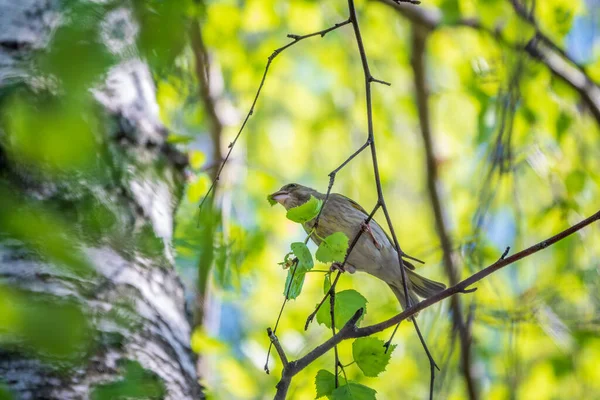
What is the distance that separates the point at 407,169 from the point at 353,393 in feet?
20.0

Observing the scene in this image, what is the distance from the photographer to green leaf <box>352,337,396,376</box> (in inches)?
74.0

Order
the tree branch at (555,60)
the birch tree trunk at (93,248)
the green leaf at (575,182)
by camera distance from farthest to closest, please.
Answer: the green leaf at (575,182)
the tree branch at (555,60)
the birch tree trunk at (93,248)

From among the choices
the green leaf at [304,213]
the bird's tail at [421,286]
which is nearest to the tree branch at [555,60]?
the bird's tail at [421,286]

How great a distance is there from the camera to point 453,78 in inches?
302

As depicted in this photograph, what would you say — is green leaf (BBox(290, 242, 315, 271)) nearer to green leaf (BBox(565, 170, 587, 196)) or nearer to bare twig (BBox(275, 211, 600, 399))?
bare twig (BBox(275, 211, 600, 399))

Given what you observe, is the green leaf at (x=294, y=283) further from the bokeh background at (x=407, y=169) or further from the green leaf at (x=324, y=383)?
the bokeh background at (x=407, y=169)

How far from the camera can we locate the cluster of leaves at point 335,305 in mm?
1782

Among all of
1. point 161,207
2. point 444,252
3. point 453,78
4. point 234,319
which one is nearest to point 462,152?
point 453,78

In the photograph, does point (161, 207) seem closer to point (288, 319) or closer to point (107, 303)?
point (107, 303)

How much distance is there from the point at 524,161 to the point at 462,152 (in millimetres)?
2538

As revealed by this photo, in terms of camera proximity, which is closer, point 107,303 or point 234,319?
point 107,303

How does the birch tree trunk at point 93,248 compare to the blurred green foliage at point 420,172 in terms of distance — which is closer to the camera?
the birch tree trunk at point 93,248

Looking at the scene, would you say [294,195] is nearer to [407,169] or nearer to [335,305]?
[335,305]

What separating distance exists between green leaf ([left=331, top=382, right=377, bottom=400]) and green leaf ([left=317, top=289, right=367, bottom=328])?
7.3 inches
